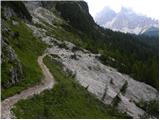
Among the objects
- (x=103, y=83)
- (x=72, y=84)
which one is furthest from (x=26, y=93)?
(x=103, y=83)

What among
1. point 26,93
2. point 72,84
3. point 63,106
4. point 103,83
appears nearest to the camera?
A: point 26,93

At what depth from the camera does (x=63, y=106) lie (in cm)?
4647

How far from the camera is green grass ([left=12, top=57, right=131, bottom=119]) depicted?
39994mm

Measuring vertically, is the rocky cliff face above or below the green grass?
below

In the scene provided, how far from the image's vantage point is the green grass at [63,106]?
3999 cm

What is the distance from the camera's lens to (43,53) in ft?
304

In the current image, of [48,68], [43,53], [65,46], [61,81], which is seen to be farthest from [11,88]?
[65,46]

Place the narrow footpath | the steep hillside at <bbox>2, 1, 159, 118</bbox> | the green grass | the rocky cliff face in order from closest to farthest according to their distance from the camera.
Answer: the narrow footpath < the green grass < the steep hillside at <bbox>2, 1, 159, 118</bbox> < the rocky cliff face

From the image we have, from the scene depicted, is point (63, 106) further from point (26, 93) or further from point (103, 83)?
point (103, 83)

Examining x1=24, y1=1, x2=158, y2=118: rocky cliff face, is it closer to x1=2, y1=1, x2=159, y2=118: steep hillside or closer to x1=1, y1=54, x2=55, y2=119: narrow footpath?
x1=2, y1=1, x2=159, y2=118: steep hillside


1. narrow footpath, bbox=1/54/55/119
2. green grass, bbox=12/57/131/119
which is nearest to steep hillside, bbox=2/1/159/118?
green grass, bbox=12/57/131/119

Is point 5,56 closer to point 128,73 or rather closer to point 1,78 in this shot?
point 1,78

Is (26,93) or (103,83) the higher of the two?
(26,93)

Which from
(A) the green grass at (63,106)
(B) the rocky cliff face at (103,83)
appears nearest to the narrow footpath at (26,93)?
(A) the green grass at (63,106)
